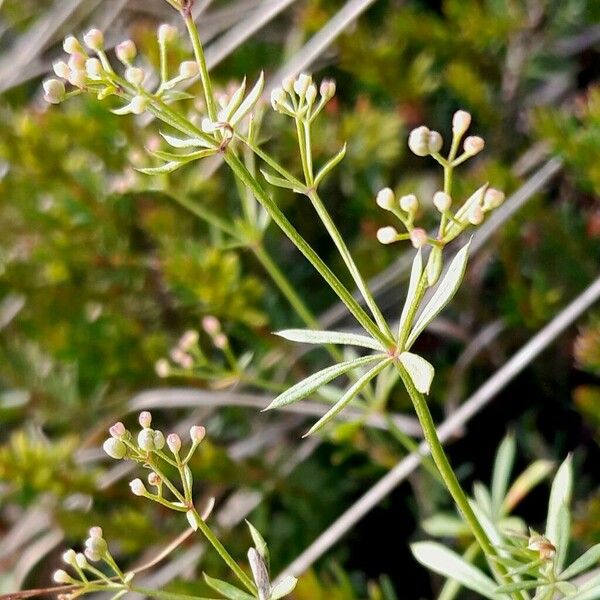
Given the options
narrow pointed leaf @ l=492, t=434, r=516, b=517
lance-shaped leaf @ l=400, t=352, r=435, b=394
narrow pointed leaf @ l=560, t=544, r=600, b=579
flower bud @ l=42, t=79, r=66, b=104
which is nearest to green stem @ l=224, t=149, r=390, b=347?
lance-shaped leaf @ l=400, t=352, r=435, b=394

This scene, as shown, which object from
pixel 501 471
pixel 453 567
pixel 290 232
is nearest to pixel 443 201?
pixel 290 232

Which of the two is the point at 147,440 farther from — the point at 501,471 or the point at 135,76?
the point at 501,471

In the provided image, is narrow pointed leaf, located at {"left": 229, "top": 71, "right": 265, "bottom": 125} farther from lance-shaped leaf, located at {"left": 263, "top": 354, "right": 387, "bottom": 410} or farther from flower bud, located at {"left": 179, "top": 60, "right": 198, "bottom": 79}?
lance-shaped leaf, located at {"left": 263, "top": 354, "right": 387, "bottom": 410}

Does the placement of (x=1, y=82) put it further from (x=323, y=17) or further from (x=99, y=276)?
(x=323, y=17)

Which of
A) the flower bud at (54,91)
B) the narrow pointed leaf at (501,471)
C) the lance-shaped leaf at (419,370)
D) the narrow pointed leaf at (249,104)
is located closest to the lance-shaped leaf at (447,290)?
the lance-shaped leaf at (419,370)

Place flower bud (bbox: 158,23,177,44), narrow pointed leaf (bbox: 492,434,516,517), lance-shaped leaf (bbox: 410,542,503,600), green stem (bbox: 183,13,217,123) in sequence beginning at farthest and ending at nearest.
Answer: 1. narrow pointed leaf (bbox: 492,434,516,517)
2. lance-shaped leaf (bbox: 410,542,503,600)
3. flower bud (bbox: 158,23,177,44)
4. green stem (bbox: 183,13,217,123)

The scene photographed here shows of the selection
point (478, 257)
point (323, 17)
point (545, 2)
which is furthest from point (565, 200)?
point (323, 17)
